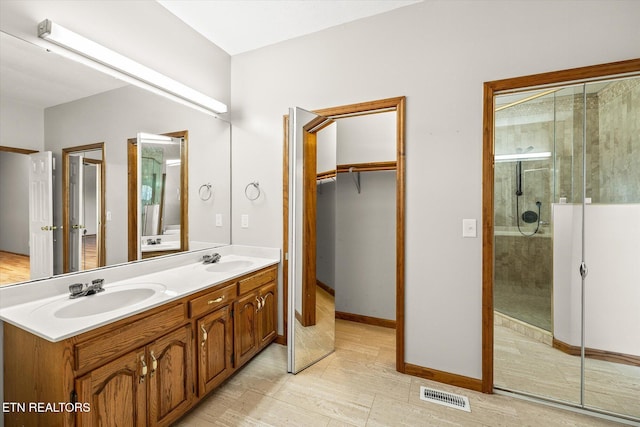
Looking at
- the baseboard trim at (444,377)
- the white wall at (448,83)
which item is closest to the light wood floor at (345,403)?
the baseboard trim at (444,377)

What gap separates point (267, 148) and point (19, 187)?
5.37 ft

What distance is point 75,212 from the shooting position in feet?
5.40

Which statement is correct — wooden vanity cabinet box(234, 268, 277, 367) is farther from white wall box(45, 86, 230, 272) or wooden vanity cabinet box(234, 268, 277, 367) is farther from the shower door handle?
the shower door handle

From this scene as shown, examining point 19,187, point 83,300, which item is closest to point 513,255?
point 83,300

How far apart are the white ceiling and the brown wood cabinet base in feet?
6.91

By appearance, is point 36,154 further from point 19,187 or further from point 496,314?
point 496,314

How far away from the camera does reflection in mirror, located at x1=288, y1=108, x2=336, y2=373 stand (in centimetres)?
205

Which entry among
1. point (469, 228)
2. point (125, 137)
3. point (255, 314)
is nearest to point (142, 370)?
point (255, 314)

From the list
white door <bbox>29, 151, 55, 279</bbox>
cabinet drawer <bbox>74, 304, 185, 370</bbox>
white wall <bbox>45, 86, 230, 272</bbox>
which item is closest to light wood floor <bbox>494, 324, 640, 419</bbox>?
cabinet drawer <bbox>74, 304, 185, 370</bbox>

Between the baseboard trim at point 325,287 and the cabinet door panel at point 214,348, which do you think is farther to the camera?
the baseboard trim at point 325,287

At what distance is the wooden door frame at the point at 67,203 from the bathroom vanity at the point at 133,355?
213 millimetres

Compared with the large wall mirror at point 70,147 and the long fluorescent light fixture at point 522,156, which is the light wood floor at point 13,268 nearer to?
the large wall mirror at point 70,147

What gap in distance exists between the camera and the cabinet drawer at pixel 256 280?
2053 millimetres

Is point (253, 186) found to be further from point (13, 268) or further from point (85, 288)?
point (13, 268)
